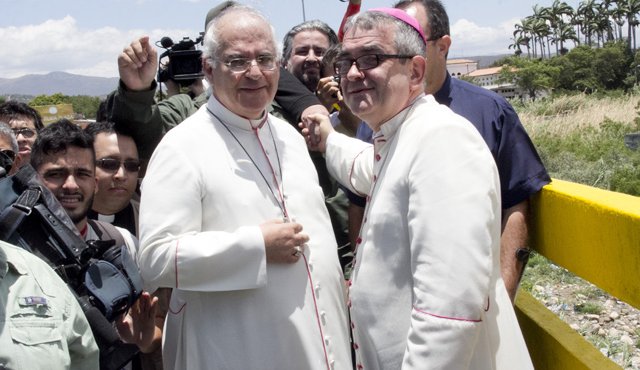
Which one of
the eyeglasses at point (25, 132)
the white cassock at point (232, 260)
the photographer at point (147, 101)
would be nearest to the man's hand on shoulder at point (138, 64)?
the photographer at point (147, 101)

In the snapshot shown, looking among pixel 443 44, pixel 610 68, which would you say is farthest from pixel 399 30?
pixel 610 68

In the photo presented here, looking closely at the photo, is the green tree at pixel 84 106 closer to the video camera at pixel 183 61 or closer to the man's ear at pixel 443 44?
the video camera at pixel 183 61

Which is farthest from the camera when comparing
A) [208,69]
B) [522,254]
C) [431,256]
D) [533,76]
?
[533,76]

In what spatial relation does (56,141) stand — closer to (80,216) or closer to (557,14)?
(80,216)

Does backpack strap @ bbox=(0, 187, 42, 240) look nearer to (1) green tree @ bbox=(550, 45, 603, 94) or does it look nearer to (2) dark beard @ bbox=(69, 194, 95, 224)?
(2) dark beard @ bbox=(69, 194, 95, 224)

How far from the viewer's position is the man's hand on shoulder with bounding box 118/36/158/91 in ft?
9.50

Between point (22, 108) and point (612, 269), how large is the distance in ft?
13.5

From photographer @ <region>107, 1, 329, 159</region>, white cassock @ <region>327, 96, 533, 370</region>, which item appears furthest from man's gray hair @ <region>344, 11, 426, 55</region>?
photographer @ <region>107, 1, 329, 159</region>

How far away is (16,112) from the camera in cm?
466

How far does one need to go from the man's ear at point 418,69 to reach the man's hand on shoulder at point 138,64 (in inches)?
51.7

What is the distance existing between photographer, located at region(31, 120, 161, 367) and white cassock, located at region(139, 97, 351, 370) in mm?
306

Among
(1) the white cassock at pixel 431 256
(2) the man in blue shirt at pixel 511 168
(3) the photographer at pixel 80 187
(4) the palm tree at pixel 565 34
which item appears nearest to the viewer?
(1) the white cassock at pixel 431 256

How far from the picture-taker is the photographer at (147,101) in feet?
9.61

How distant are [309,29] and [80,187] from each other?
5.39ft
